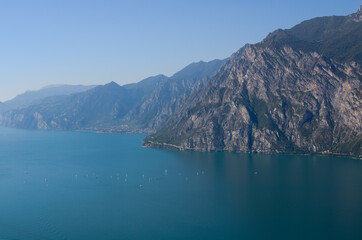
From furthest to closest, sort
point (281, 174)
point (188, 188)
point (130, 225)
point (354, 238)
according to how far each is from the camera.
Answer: point (281, 174), point (188, 188), point (130, 225), point (354, 238)

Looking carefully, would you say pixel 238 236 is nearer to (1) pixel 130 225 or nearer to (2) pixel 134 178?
(1) pixel 130 225

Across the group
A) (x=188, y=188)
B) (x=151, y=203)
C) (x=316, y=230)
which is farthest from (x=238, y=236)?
(x=188, y=188)

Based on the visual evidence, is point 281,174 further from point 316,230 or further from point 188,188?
point 316,230

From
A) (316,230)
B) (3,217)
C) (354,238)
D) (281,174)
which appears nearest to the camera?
(354,238)

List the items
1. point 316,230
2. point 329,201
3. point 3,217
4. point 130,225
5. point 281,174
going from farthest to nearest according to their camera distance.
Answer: point 281,174 → point 329,201 → point 3,217 → point 130,225 → point 316,230

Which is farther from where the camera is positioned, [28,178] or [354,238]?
[28,178]

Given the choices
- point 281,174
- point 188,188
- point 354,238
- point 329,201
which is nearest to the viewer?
point 354,238

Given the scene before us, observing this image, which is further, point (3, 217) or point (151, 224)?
point (3, 217)

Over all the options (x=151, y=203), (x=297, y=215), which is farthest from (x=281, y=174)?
(x=151, y=203)
